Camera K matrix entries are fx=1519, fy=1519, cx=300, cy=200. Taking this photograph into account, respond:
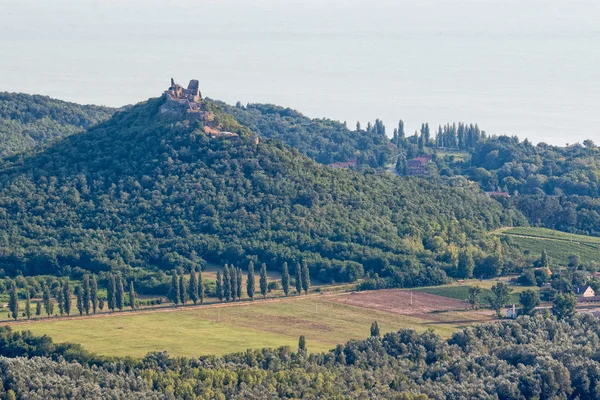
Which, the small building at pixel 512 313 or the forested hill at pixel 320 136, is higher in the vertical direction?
the forested hill at pixel 320 136

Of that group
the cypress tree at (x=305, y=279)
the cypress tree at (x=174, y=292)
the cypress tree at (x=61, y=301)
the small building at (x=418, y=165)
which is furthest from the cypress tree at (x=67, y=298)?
the small building at (x=418, y=165)

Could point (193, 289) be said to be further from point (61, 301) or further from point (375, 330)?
point (375, 330)

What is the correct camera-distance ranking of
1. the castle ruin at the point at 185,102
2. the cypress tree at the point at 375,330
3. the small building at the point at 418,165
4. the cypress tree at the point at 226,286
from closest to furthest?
the cypress tree at the point at 375,330, the cypress tree at the point at 226,286, the castle ruin at the point at 185,102, the small building at the point at 418,165

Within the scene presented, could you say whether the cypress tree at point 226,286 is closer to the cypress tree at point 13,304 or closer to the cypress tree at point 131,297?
the cypress tree at point 131,297

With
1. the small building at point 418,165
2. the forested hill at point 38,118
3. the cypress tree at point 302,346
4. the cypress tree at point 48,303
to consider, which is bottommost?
the cypress tree at point 302,346

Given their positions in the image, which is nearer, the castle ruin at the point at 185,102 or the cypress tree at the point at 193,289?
the cypress tree at the point at 193,289

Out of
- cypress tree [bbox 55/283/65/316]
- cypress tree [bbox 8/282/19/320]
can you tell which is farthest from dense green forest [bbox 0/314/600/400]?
cypress tree [bbox 55/283/65/316]

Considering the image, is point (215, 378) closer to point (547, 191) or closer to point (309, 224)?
point (309, 224)

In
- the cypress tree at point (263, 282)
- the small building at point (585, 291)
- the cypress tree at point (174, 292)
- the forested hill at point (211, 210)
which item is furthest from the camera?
the forested hill at point (211, 210)
